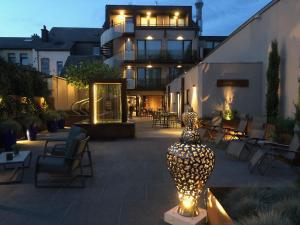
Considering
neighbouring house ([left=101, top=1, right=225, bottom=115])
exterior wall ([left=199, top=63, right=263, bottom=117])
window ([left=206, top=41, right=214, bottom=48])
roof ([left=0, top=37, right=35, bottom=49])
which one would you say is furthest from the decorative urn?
roof ([left=0, top=37, right=35, bottom=49])

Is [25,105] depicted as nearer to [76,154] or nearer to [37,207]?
[76,154]

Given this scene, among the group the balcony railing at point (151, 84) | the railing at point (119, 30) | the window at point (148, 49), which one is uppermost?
the railing at point (119, 30)

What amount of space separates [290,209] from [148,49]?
32.1 metres

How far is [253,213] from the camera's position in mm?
3410

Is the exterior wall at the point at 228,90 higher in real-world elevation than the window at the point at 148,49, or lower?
lower

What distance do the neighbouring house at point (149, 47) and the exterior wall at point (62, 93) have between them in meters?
10.4

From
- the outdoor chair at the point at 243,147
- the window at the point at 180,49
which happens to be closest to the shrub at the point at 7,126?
the outdoor chair at the point at 243,147

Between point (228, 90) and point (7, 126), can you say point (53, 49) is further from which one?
point (7, 126)

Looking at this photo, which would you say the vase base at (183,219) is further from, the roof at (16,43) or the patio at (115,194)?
the roof at (16,43)

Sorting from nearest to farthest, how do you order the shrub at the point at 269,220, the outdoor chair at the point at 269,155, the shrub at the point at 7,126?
the shrub at the point at 269,220 < the outdoor chair at the point at 269,155 < the shrub at the point at 7,126

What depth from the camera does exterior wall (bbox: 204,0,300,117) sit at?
9992mm

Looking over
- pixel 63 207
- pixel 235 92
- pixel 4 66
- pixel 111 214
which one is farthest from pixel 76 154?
pixel 235 92

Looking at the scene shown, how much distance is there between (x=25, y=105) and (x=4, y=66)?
6.30ft

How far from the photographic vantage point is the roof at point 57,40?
40.7 metres
